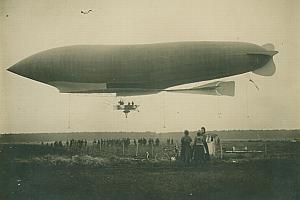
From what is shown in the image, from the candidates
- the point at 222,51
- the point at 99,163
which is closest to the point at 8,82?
the point at 99,163

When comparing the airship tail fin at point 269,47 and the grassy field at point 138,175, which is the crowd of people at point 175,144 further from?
the airship tail fin at point 269,47

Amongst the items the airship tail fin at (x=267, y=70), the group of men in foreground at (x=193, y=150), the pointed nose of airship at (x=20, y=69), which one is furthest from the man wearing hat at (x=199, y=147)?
the pointed nose of airship at (x=20, y=69)

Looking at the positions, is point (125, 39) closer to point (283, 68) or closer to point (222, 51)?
point (222, 51)

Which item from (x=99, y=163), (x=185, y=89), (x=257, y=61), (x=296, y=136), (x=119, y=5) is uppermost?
(x=119, y=5)

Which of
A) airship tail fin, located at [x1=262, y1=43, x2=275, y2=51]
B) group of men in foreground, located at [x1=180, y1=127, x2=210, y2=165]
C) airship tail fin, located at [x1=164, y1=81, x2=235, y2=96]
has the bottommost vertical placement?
group of men in foreground, located at [x1=180, y1=127, x2=210, y2=165]

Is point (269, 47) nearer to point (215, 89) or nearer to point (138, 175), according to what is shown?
point (215, 89)

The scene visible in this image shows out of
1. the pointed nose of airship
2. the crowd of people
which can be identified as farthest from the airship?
the crowd of people

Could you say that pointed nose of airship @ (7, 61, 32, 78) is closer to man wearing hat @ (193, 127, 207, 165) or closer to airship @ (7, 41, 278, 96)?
airship @ (7, 41, 278, 96)

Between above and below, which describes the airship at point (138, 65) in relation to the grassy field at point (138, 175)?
above
